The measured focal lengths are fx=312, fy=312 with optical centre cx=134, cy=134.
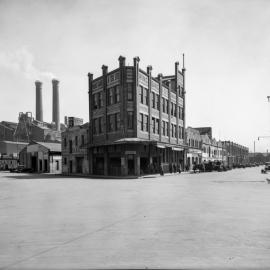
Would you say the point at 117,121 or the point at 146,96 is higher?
the point at 146,96

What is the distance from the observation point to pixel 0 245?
22.8 feet

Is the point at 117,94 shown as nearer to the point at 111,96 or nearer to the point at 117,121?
the point at 111,96

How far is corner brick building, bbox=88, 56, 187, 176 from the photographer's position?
37812 millimetres

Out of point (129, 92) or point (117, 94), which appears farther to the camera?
point (117, 94)

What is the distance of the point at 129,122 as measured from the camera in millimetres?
38406

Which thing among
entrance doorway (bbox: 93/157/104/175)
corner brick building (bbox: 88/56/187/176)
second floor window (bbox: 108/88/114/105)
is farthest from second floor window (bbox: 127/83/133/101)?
entrance doorway (bbox: 93/157/104/175)

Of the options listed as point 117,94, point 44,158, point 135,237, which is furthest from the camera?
point 44,158

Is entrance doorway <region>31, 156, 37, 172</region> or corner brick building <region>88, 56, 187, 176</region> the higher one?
corner brick building <region>88, 56, 187, 176</region>

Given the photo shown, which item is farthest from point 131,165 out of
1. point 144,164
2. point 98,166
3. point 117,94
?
point 117,94

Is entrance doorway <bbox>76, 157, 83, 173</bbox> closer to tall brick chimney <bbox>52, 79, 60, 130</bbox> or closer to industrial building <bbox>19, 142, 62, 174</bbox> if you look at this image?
industrial building <bbox>19, 142, 62, 174</bbox>

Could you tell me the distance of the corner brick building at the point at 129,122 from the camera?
37.8 meters

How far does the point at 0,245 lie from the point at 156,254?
3503 mm

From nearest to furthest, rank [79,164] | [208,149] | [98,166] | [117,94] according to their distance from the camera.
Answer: [117,94], [98,166], [79,164], [208,149]

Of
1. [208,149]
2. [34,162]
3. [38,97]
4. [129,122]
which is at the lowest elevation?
[34,162]
